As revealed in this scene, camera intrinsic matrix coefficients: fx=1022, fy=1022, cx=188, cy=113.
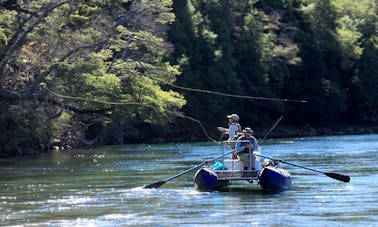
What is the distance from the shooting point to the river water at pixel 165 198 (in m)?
23.1

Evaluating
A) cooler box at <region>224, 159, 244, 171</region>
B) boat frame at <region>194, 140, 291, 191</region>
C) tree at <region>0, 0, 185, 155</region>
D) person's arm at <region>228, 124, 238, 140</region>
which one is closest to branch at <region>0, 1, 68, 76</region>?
tree at <region>0, 0, 185, 155</region>

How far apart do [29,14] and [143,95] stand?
31.7 feet

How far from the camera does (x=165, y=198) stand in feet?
89.7

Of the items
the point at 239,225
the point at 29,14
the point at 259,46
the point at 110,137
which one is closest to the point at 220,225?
the point at 239,225

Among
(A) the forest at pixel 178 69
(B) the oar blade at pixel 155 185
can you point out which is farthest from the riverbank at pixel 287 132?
(B) the oar blade at pixel 155 185

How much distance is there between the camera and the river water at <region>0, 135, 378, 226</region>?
75.7 feet

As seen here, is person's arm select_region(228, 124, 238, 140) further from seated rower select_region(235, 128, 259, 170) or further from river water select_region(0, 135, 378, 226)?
river water select_region(0, 135, 378, 226)

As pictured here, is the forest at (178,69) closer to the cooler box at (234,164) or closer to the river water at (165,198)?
the cooler box at (234,164)

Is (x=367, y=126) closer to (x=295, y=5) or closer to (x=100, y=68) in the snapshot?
Result: (x=295, y=5)

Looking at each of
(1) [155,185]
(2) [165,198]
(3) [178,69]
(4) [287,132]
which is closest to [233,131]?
(1) [155,185]

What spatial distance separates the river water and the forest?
3.69 metres

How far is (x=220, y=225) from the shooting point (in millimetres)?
22078

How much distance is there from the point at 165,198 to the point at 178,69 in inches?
1695

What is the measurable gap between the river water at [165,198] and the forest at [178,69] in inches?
145
